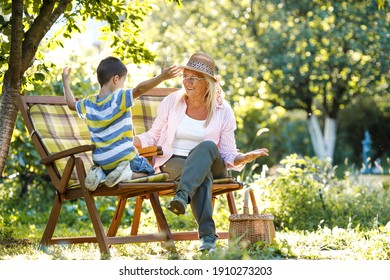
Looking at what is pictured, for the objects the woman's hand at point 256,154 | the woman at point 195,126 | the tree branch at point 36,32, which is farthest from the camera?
the tree branch at point 36,32

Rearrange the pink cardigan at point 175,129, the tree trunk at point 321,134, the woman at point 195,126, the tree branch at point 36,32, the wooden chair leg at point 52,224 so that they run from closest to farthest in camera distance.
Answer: the wooden chair leg at point 52,224
the woman at point 195,126
the pink cardigan at point 175,129
the tree branch at point 36,32
the tree trunk at point 321,134

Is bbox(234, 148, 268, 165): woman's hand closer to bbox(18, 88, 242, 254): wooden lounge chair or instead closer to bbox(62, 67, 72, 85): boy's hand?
bbox(18, 88, 242, 254): wooden lounge chair

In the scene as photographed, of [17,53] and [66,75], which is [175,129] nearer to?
[66,75]

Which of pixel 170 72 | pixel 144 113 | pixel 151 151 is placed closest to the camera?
pixel 170 72

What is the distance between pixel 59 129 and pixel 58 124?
0.14ft

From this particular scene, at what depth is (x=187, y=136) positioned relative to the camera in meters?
4.83

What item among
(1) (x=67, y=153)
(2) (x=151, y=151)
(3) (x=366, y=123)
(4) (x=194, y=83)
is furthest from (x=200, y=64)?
(3) (x=366, y=123)

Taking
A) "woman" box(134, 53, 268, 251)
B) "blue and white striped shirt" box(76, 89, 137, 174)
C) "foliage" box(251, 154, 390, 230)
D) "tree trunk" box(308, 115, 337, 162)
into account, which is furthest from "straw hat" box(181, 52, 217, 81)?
"tree trunk" box(308, 115, 337, 162)

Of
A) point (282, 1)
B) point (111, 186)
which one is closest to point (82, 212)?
point (111, 186)

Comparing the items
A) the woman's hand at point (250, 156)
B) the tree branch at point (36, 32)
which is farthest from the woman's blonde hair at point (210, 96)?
the tree branch at point (36, 32)

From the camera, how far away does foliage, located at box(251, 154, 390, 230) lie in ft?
21.3

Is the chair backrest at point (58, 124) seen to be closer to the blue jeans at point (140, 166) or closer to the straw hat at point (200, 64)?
the blue jeans at point (140, 166)

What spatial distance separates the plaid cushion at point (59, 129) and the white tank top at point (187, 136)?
0.58 m

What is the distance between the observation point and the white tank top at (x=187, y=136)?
4.82 metres
